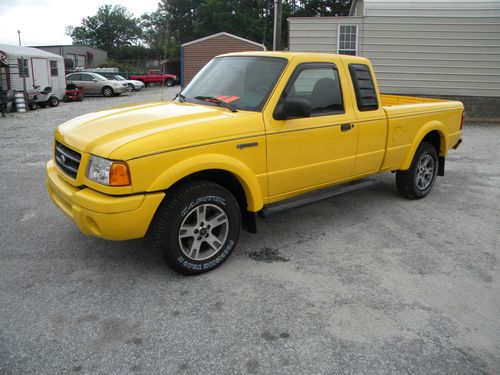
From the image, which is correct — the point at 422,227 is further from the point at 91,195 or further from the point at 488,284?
the point at 91,195

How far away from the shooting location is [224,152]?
155 inches

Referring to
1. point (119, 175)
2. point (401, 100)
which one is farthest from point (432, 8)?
point (119, 175)

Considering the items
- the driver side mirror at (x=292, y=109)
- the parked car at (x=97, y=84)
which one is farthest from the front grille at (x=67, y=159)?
the parked car at (x=97, y=84)

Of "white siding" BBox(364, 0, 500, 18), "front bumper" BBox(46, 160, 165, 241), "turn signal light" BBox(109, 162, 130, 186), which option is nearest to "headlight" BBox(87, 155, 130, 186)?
"turn signal light" BBox(109, 162, 130, 186)

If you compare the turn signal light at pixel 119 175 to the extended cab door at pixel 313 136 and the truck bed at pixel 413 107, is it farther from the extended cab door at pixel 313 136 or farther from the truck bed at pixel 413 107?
the truck bed at pixel 413 107

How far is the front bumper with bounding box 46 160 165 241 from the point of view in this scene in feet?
11.3

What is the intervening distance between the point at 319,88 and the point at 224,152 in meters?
1.49

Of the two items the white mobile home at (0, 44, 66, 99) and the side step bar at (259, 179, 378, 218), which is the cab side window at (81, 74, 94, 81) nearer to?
the white mobile home at (0, 44, 66, 99)

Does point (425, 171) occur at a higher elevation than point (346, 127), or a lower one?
lower

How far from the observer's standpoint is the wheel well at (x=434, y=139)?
6.39 metres

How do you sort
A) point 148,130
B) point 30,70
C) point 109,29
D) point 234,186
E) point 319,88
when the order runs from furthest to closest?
point 109,29 < point 30,70 < point 319,88 < point 234,186 < point 148,130

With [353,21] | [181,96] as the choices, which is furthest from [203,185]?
[353,21]

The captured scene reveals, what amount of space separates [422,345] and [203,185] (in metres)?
2.05

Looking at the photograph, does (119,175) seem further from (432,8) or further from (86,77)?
(86,77)
